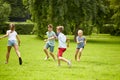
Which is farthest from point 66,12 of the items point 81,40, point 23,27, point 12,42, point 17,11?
point 17,11

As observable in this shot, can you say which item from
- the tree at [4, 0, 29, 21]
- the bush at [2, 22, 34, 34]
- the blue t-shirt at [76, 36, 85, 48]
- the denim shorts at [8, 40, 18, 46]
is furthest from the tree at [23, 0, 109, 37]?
the tree at [4, 0, 29, 21]

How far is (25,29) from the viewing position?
6712 centimetres

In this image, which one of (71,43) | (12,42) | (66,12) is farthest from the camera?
(66,12)

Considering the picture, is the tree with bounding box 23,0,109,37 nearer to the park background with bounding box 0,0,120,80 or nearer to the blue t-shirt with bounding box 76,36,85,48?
the park background with bounding box 0,0,120,80

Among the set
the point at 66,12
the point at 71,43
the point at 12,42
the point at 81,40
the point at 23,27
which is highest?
the point at 12,42

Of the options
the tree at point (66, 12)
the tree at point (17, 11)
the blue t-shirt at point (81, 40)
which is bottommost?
the tree at point (17, 11)

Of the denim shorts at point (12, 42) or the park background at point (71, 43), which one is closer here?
the park background at point (71, 43)

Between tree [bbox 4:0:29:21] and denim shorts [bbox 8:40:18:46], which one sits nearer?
denim shorts [bbox 8:40:18:46]

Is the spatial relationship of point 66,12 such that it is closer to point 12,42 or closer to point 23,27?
point 12,42

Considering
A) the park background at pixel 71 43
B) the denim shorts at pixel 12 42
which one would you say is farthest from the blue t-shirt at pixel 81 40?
the denim shorts at pixel 12 42

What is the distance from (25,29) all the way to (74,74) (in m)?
54.1

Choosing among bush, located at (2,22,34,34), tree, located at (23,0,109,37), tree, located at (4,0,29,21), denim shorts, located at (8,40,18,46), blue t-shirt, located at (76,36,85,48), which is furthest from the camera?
A: tree, located at (4,0,29,21)

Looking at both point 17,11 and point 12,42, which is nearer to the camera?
point 12,42

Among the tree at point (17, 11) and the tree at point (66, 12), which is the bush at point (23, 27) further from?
the tree at point (17, 11)
